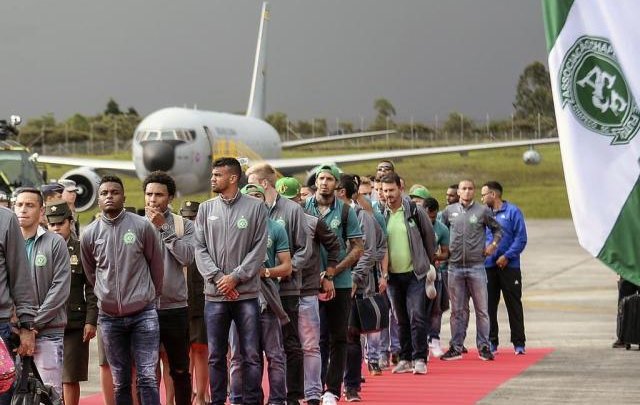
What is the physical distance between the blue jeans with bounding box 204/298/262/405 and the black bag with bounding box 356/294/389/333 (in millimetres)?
2120

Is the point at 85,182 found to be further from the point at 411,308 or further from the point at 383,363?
the point at 411,308

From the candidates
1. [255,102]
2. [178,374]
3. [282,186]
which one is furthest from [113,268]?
[255,102]

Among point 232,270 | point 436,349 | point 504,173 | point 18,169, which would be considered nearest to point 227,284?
point 232,270

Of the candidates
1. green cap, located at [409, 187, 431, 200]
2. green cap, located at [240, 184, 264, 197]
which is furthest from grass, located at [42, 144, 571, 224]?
green cap, located at [240, 184, 264, 197]

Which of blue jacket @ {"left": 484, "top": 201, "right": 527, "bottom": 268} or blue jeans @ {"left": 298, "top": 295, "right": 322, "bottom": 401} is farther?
blue jacket @ {"left": 484, "top": 201, "right": 527, "bottom": 268}

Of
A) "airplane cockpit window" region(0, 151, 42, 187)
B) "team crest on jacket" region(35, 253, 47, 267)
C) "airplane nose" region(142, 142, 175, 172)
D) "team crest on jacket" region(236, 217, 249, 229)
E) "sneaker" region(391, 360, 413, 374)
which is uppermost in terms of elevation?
"airplane nose" region(142, 142, 175, 172)

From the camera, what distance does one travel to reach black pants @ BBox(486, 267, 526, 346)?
52.1 feet

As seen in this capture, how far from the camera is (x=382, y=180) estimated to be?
45.8ft

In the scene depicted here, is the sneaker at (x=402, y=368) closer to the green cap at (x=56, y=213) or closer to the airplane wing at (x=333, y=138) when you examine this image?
the green cap at (x=56, y=213)

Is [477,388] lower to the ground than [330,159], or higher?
lower

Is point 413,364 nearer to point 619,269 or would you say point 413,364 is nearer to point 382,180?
point 382,180

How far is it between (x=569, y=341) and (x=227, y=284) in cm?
Answer: 797

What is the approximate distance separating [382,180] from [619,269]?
27.8ft

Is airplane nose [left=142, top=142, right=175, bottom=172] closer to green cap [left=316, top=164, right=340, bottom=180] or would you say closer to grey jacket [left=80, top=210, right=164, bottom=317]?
green cap [left=316, top=164, right=340, bottom=180]
